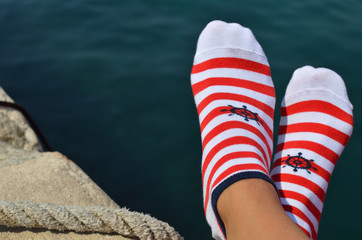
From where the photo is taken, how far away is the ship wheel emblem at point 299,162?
1.58m

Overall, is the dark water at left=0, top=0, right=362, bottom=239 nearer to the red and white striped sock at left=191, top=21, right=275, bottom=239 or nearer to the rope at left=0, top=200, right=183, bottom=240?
the red and white striped sock at left=191, top=21, right=275, bottom=239

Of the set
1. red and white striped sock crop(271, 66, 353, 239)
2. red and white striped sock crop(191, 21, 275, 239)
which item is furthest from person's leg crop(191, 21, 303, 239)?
red and white striped sock crop(271, 66, 353, 239)

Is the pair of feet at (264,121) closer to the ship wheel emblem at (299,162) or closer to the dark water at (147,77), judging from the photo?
the ship wheel emblem at (299,162)

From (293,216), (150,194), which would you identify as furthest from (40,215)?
(293,216)

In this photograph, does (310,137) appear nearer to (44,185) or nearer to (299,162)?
(299,162)

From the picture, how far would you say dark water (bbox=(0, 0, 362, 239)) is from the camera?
65.1 inches

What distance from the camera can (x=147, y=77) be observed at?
204 centimetres

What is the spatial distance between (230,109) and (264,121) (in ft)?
0.48

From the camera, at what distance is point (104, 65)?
212 centimetres

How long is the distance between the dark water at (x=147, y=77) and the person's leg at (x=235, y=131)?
24 centimetres

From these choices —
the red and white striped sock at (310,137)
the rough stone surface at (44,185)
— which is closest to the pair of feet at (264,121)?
the red and white striped sock at (310,137)

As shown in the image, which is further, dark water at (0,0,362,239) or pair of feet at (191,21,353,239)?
dark water at (0,0,362,239)

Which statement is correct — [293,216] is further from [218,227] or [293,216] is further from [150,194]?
[150,194]

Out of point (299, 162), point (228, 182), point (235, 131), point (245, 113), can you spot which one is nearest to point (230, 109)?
point (245, 113)
